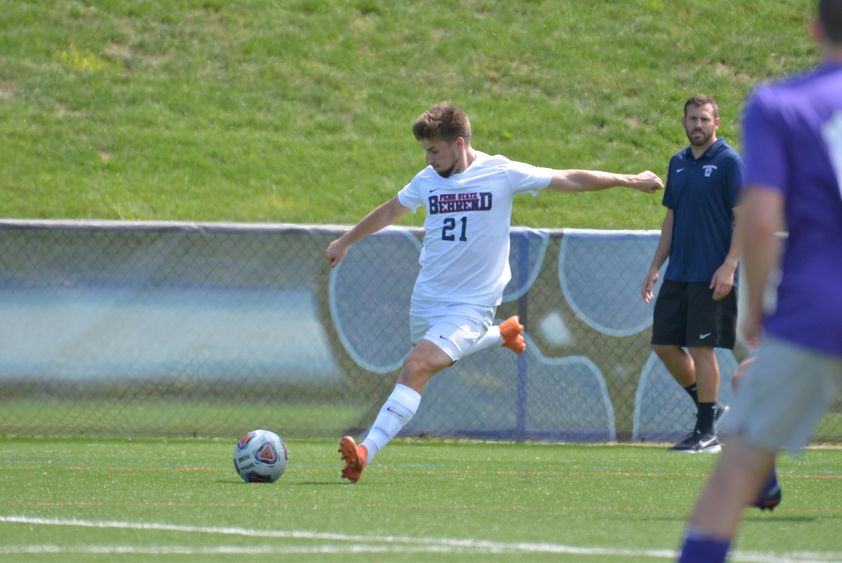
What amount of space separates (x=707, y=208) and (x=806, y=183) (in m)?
6.49

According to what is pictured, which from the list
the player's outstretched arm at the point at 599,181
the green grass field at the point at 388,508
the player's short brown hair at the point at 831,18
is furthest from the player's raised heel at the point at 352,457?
the player's short brown hair at the point at 831,18

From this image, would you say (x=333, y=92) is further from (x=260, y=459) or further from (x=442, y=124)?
(x=260, y=459)

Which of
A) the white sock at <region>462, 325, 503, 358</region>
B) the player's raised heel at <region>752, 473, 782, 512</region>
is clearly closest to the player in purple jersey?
the player's raised heel at <region>752, 473, 782, 512</region>

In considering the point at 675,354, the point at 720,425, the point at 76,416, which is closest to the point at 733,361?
→ the point at 720,425

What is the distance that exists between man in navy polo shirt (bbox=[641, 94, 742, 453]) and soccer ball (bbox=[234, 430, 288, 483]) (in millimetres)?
3136

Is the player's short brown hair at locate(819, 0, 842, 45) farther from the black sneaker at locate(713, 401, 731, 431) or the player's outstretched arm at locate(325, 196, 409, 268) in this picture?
the black sneaker at locate(713, 401, 731, 431)

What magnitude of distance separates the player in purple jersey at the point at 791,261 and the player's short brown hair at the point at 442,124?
4.48 meters

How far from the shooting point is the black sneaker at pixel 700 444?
396 inches

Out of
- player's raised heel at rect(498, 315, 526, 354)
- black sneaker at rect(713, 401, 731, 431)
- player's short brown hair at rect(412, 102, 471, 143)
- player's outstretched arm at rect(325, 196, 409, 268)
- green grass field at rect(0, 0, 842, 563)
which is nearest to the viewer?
green grass field at rect(0, 0, 842, 563)

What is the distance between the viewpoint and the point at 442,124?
7.90 m

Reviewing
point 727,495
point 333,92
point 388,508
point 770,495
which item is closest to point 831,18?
point 727,495

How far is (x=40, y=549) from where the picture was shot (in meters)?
5.05

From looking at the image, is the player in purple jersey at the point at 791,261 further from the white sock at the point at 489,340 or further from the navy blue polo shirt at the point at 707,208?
the navy blue polo shirt at the point at 707,208

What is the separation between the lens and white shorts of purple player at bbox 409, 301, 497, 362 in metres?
7.90
